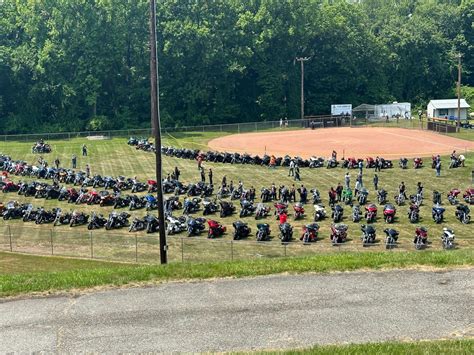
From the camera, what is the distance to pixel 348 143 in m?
68.2

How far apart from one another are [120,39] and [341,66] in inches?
1452

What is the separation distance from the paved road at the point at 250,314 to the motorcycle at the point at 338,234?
1174 centimetres

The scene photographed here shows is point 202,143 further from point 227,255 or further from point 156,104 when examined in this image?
point 156,104

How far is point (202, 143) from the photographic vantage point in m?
72.8

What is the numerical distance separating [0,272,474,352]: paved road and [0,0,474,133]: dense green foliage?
2944 inches

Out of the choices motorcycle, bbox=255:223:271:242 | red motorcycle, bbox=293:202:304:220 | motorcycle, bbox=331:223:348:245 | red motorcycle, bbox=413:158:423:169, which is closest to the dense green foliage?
red motorcycle, bbox=413:158:423:169

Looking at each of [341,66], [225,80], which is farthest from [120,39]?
[341,66]

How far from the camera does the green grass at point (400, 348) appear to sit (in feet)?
40.5

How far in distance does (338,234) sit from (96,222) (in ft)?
43.0

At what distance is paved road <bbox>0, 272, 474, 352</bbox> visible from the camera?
1365 centimetres

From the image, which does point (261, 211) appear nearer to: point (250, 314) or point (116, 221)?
point (116, 221)

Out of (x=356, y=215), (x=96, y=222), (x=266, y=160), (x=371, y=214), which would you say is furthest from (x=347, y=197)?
(x=266, y=160)

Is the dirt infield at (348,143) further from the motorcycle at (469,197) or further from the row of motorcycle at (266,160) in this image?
the motorcycle at (469,197)

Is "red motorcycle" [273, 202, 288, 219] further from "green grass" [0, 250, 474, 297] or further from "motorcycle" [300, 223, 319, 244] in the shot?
"green grass" [0, 250, 474, 297]
